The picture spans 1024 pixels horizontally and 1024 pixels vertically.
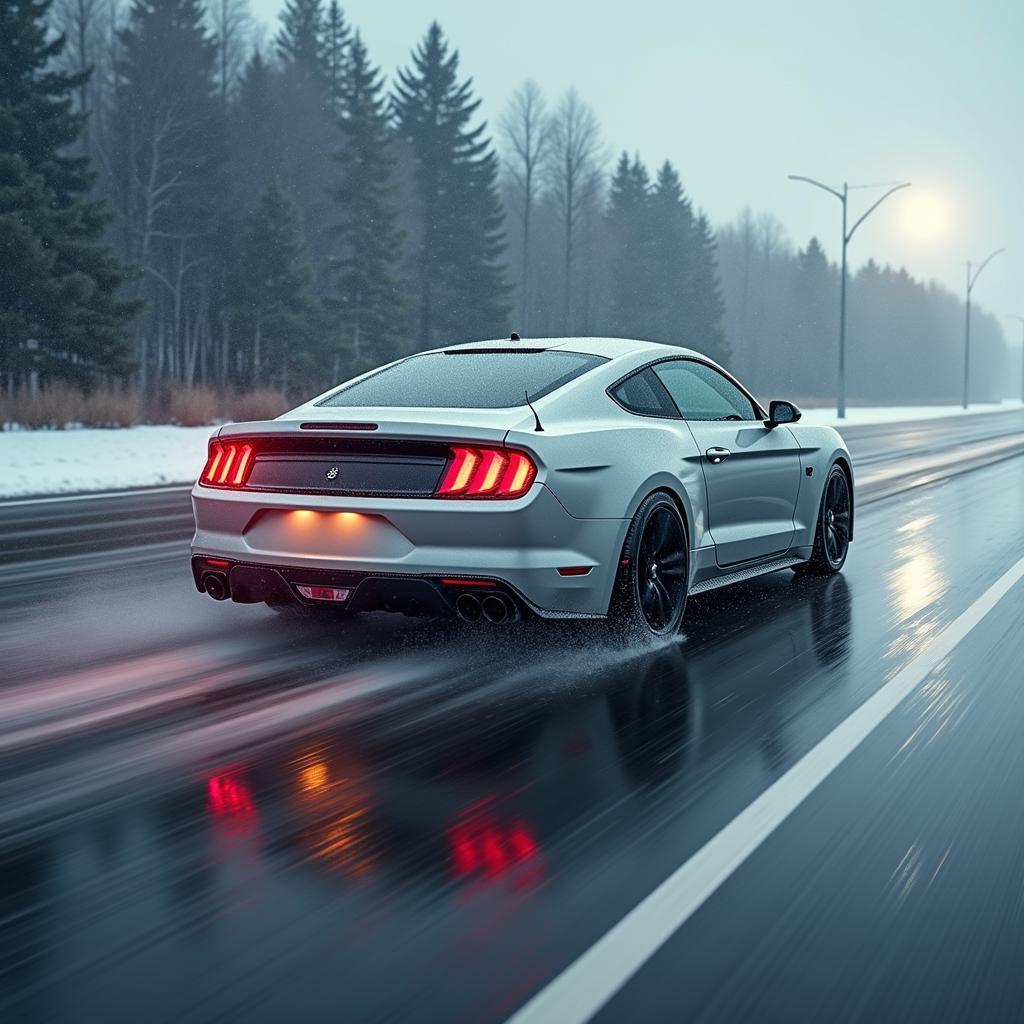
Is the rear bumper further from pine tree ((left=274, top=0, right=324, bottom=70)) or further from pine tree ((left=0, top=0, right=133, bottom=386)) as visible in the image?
pine tree ((left=274, top=0, right=324, bottom=70))

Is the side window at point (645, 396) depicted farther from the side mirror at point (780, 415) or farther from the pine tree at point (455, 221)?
the pine tree at point (455, 221)

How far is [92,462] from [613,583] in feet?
48.2

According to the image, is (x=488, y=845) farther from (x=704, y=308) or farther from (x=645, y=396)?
(x=704, y=308)

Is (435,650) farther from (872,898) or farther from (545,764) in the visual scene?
(872,898)

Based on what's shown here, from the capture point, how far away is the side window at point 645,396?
685 centimetres

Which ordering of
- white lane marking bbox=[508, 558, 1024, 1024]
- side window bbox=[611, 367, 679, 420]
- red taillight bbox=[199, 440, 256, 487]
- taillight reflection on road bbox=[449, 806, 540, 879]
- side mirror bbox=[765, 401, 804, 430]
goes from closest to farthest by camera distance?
white lane marking bbox=[508, 558, 1024, 1024], taillight reflection on road bbox=[449, 806, 540, 879], red taillight bbox=[199, 440, 256, 487], side window bbox=[611, 367, 679, 420], side mirror bbox=[765, 401, 804, 430]

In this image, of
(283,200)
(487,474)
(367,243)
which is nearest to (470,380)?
(487,474)

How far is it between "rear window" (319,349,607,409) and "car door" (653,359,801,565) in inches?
27.2

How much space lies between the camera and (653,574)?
6.73m

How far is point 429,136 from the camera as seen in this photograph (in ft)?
216

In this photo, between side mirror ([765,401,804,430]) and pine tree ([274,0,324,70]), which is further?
pine tree ([274,0,324,70])

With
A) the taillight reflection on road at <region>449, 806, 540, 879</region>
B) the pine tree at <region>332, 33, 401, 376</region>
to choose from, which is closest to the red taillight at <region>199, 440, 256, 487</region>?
the taillight reflection on road at <region>449, 806, 540, 879</region>

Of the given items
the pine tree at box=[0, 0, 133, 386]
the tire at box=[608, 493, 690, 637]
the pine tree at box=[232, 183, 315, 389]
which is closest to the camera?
the tire at box=[608, 493, 690, 637]

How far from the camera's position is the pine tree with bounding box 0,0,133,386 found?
108 ft
